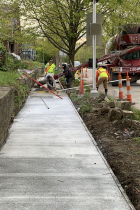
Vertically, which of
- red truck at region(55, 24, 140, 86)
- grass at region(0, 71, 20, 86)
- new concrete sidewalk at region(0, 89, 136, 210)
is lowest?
new concrete sidewalk at region(0, 89, 136, 210)

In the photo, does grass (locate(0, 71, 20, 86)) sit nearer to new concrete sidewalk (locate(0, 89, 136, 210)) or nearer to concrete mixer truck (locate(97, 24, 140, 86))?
new concrete sidewalk (locate(0, 89, 136, 210))

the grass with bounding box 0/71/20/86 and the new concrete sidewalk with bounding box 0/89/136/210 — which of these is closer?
the new concrete sidewalk with bounding box 0/89/136/210

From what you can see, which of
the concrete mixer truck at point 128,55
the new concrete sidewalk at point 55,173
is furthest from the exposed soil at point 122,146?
the concrete mixer truck at point 128,55

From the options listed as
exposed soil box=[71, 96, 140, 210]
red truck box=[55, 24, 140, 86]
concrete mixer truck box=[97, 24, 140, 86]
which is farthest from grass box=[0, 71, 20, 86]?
concrete mixer truck box=[97, 24, 140, 86]

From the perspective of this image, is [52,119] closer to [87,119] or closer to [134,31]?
[87,119]

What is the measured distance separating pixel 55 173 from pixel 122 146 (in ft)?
5.95

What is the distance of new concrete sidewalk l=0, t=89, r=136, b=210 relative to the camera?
3.37m

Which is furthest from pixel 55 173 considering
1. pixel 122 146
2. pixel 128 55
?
pixel 128 55

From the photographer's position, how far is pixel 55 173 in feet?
13.9

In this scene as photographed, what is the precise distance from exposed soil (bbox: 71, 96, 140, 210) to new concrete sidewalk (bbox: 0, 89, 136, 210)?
211mm

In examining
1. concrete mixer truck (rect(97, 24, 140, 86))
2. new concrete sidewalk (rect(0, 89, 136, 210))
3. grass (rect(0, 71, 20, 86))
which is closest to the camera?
new concrete sidewalk (rect(0, 89, 136, 210))

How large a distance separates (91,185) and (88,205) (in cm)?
55

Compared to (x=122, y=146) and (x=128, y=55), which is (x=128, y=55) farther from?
(x=122, y=146)

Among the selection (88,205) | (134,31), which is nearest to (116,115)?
(88,205)
